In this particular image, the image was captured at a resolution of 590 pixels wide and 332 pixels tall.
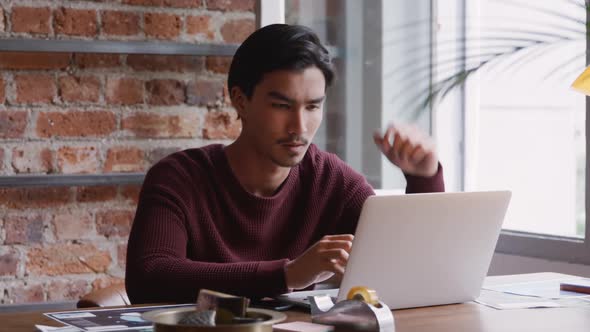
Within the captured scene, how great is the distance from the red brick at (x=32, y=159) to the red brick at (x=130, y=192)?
22 centimetres

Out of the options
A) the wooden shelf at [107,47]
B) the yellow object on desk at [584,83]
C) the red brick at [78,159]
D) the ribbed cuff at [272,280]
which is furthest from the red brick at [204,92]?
the yellow object on desk at [584,83]

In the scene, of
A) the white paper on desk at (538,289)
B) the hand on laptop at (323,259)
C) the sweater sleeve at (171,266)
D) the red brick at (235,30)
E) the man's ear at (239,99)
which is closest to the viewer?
the hand on laptop at (323,259)

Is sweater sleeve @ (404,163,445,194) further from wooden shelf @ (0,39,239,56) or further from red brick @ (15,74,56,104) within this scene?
red brick @ (15,74,56,104)

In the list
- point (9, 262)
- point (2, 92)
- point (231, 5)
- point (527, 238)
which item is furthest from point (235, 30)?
point (527, 238)

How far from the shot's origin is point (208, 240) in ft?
7.02

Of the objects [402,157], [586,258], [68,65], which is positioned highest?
[68,65]

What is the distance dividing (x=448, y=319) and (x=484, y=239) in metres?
0.18

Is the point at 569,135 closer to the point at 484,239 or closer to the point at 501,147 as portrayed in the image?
the point at 501,147

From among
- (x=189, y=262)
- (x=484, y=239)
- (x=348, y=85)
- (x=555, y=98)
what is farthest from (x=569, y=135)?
(x=189, y=262)

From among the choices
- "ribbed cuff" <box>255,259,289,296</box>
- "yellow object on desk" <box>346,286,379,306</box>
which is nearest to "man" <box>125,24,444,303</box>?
"ribbed cuff" <box>255,259,289,296</box>

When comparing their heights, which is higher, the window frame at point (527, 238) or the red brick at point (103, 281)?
the window frame at point (527, 238)

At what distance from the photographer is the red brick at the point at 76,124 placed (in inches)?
105

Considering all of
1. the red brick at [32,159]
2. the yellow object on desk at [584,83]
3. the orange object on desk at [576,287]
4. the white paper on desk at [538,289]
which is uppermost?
the yellow object on desk at [584,83]

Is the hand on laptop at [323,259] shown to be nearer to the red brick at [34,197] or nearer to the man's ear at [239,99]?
the man's ear at [239,99]
